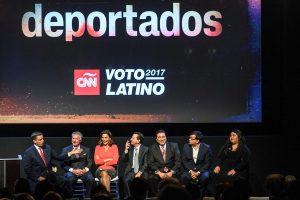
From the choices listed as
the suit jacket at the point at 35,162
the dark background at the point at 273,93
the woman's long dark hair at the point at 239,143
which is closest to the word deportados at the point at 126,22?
the dark background at the point at 273,93

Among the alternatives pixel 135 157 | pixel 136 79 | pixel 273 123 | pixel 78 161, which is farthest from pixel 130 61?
pixel 273 123

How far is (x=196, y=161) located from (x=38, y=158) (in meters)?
2.23

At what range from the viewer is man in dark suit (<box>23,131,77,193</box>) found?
9641 mm

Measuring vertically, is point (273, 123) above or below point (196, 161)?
above

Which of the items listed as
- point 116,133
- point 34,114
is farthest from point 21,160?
point 116,133

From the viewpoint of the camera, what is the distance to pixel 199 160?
386 inches

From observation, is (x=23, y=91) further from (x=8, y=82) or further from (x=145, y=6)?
(x=145, y=6)

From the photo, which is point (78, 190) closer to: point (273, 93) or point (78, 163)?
point (78, 163)

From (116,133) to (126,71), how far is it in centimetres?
97

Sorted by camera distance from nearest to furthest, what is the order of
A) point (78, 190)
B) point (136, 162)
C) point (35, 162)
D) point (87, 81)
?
point (35, 162) < point (78, 190) < point (136, 162) < point (87, 81)

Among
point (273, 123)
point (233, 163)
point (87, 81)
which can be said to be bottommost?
point (233, 163)

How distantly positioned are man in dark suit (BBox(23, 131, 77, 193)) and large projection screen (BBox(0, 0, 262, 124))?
0.81 meters

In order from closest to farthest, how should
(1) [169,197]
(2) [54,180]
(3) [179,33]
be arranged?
(1) [169,197] → (2) [54,180] → (3) [179,33]

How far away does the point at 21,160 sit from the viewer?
10.5 metres
